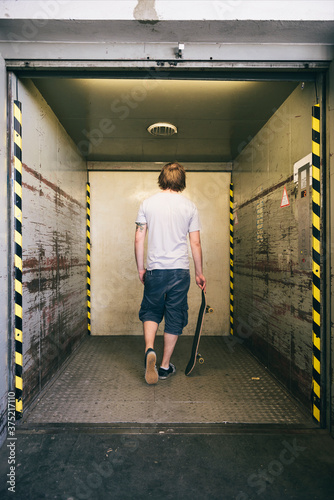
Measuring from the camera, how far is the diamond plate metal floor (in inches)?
96.5

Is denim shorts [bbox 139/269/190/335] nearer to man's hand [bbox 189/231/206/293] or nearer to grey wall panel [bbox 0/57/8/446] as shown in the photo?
man's hand [bbox 189/231/206/293]

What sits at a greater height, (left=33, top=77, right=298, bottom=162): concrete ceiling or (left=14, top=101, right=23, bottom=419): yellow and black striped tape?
(left=33, top=77, right=298, bottom=162): concrete ceiling

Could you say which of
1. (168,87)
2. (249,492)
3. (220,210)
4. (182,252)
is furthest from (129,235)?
(249,492)

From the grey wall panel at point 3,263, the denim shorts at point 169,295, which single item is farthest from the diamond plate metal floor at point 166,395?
the denim shorts at point 169,295

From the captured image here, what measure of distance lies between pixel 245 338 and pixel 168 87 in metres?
3.33

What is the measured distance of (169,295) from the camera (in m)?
3.05

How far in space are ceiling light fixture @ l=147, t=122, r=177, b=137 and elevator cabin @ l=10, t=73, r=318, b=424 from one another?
0.33 ft

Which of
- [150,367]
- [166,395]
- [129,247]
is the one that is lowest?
[166,395]

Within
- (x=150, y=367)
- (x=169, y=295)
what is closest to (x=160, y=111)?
(x=169, y=295)

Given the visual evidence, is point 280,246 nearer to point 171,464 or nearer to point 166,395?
point 166,395

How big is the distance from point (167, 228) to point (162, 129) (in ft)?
4.92

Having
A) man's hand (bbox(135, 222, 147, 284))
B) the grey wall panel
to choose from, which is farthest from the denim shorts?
the grey wall panel

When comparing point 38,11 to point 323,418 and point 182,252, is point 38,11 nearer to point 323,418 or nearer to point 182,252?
point 182,252

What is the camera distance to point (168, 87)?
2.88m
